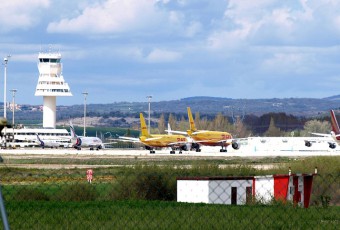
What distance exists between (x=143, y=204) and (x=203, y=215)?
11.4ft

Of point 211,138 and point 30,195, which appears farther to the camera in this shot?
point 211,138

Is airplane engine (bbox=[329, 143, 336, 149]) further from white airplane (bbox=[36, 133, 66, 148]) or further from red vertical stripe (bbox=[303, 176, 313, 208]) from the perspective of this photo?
red vertical stripe (bbox=[303, 176, 313, 208])

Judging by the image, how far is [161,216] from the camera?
23203mm

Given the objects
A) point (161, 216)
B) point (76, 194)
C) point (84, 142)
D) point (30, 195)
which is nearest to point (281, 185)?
point (76, 194)

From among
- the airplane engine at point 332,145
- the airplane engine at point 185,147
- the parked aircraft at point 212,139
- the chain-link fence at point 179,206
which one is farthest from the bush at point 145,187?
the parked aircraft at point 212,139

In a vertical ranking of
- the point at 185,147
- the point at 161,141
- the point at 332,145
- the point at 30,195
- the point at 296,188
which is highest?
the point at 296,188

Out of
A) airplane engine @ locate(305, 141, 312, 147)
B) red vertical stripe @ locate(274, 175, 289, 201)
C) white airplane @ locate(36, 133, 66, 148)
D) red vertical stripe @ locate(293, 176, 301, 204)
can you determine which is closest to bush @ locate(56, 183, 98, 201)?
red vertical stripe @ locate(274, 175, 289, 201)

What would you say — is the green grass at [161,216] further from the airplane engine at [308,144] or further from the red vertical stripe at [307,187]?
the airplane engine at [308,144]

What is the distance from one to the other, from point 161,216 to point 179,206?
2.79 metres

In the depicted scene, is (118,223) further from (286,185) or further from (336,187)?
(336,187)

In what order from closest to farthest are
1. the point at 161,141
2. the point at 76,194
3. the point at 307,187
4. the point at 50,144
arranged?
the point at 76,194 → the point at 307,187 → the point at 161,141 → the point at 50,144

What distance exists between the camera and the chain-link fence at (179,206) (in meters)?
21.8

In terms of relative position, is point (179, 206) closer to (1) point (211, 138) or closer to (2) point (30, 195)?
(2) point (30, 195)

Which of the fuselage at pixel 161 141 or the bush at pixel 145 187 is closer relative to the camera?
the bush at pixel 145 187
